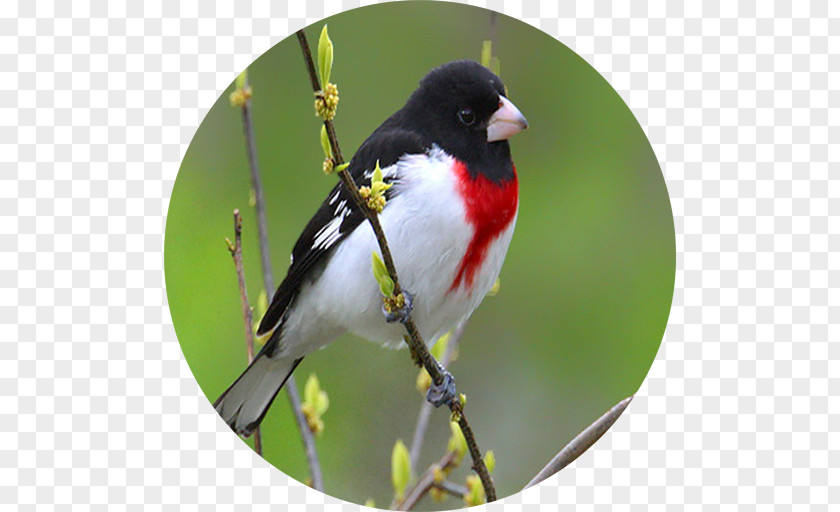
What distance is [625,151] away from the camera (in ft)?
9.05

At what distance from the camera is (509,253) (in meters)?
2.85

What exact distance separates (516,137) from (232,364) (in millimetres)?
918

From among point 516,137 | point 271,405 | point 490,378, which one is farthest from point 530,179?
point 271,405

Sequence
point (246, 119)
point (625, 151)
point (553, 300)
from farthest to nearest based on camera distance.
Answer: point (553, 300) → point (625, 151) → point (246, 119)

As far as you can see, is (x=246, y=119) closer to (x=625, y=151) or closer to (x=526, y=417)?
(x=625, y=151)

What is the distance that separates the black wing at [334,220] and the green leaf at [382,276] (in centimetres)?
26

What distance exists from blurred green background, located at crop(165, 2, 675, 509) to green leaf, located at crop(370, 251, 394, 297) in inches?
13.6

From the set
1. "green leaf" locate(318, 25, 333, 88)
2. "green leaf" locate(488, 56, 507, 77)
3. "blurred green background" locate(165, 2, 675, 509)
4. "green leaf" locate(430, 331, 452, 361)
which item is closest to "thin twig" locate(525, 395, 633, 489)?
"blurred green background" locate(165, 2, 675, 509)

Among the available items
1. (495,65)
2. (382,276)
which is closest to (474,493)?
(382,276)

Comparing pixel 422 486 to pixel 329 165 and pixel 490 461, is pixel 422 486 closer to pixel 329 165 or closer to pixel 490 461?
pixel 490 461

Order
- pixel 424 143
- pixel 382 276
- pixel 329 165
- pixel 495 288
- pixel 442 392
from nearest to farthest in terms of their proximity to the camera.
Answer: pixel 329 165
pixel 382 276
pixel 442 392
pixel 424 143
pixel 495 288

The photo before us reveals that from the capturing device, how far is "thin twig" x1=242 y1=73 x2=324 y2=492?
2.47m

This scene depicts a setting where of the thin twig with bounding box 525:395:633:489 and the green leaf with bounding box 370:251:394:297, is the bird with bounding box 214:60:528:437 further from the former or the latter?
the thin twig with bounding box 525:395:633:489

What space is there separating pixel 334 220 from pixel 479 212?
359 millimetres
